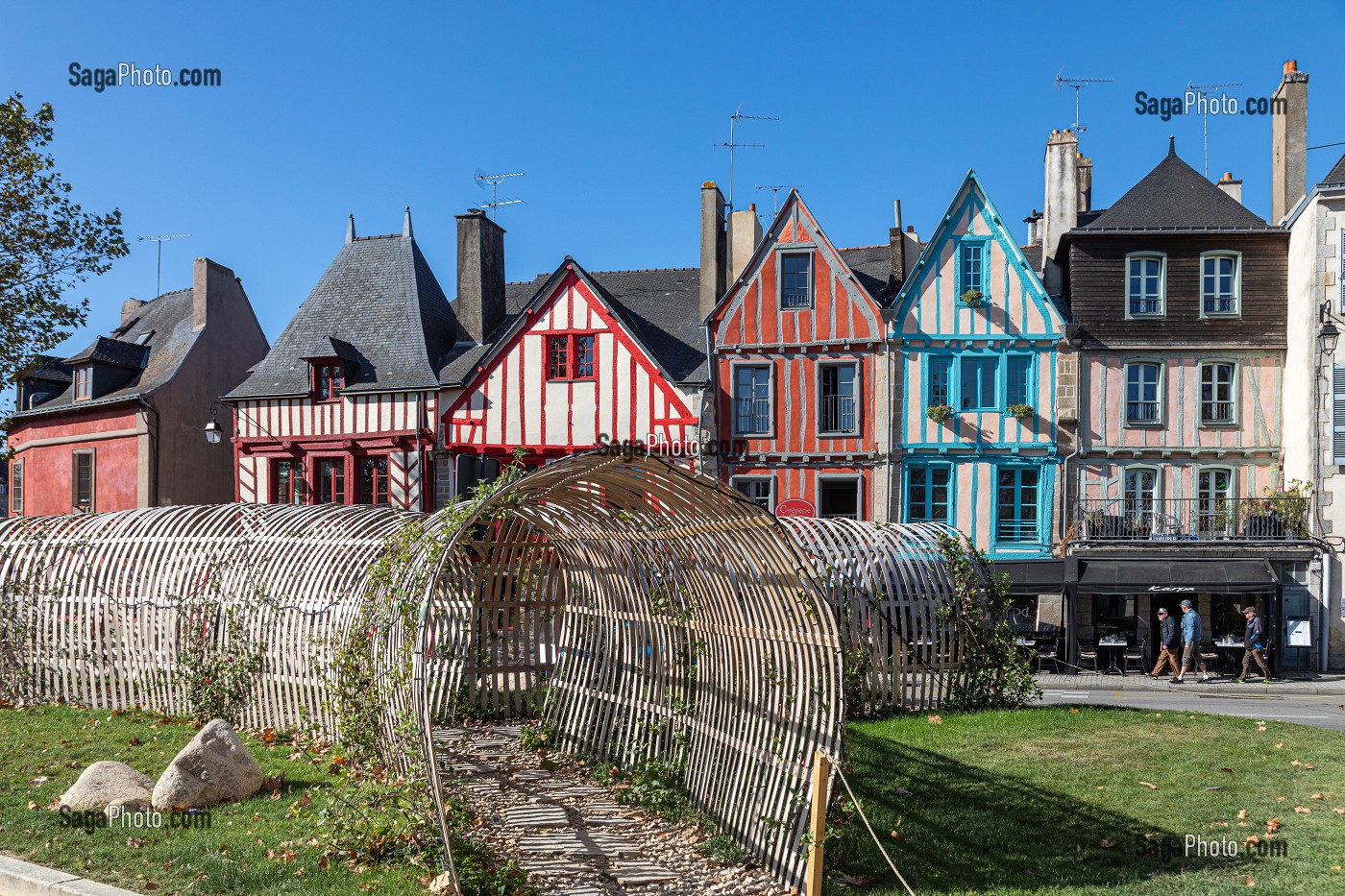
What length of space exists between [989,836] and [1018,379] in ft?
57.3

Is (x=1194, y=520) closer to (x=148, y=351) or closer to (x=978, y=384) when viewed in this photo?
(x=978, y=384)

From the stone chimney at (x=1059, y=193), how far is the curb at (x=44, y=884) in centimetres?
2297

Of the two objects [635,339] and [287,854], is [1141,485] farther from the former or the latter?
[287,854]

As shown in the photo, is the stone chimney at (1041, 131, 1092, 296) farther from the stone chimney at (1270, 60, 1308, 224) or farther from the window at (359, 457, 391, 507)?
the window at (359, 457, 391, 507)

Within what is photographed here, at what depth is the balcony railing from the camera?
21672 mm

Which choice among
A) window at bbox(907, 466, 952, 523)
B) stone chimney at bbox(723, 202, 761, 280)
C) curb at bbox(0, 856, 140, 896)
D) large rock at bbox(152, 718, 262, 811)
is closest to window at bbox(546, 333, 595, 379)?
stone chimney at bbox(723, 202, 761, 280)

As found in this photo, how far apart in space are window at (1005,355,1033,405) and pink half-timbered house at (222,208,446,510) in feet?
44.6

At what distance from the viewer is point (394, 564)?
8.12 metres

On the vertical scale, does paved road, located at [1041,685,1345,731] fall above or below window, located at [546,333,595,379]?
below

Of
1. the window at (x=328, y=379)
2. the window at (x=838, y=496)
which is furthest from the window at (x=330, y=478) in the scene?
the window at (x=838, y=496)

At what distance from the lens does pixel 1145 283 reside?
2350 cm

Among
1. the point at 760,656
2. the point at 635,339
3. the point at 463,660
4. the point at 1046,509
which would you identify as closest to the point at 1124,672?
the point at 1046,509

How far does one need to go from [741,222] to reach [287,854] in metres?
21.2

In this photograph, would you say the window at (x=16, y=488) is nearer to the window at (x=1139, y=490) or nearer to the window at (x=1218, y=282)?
the window at (x=1139, y=490)
